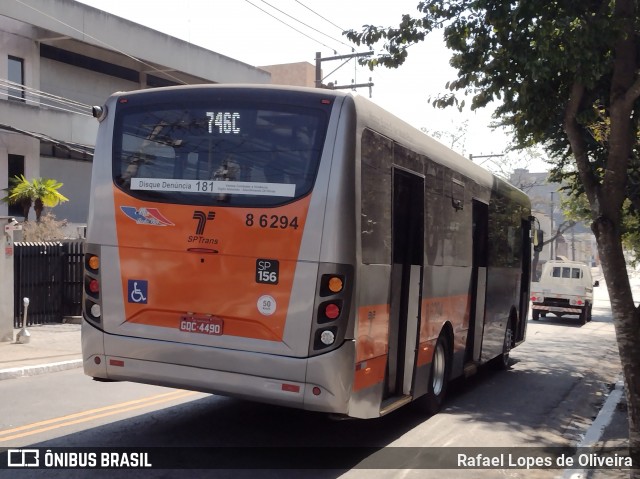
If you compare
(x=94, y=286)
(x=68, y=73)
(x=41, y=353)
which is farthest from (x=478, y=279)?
(x=68, y=73)

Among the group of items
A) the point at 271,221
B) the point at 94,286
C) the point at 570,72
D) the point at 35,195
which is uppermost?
the point at 570,72

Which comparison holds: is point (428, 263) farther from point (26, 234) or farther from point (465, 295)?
point (26, 234)

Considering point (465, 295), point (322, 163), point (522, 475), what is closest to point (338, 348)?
point (322, 163)

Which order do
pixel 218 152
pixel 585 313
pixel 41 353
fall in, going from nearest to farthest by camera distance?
pixel 218 152 → pixel 41 353 → pixel 585 313

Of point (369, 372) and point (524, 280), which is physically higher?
point (524, 280)

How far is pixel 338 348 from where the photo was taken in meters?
6.27

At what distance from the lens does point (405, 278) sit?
8.13m

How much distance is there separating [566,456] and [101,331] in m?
5.17

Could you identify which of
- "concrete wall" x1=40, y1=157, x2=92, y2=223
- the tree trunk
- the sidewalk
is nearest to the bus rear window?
the tree trunk

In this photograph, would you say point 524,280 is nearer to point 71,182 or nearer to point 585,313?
point 585,313

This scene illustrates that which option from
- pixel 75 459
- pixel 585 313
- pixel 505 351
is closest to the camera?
pixel 75 459

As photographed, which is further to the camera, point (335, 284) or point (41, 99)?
point (41, 99)

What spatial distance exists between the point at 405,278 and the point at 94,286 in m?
3.29

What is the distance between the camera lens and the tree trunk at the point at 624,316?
267 inches
